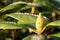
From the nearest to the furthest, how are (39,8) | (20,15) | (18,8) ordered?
(20,15)
(18,8)
(39,8)

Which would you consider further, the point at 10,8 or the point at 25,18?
the point at 10,8

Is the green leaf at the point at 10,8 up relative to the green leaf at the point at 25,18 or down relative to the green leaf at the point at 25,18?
up

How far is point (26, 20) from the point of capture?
960 mm

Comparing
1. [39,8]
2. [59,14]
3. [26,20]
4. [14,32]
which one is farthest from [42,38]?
[59,14]

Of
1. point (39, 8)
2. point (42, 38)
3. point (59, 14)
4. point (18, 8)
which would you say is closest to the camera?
point (42, 38)

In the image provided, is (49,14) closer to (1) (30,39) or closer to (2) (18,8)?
(2) (18,8)

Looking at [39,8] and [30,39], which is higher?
[39,8]

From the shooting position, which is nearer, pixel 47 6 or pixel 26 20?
pixel 26 20

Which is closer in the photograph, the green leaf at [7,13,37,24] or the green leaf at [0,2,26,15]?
the green leaf at [7,13,37,24]

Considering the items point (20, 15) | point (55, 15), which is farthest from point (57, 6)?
point (20, 15)

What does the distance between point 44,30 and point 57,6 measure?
28.9 inches

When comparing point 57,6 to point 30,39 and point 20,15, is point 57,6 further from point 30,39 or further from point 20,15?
point 30,39

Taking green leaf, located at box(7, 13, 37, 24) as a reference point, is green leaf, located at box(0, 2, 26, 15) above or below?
above

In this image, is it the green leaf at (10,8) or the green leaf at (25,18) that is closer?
the green leaf at (25,18)
